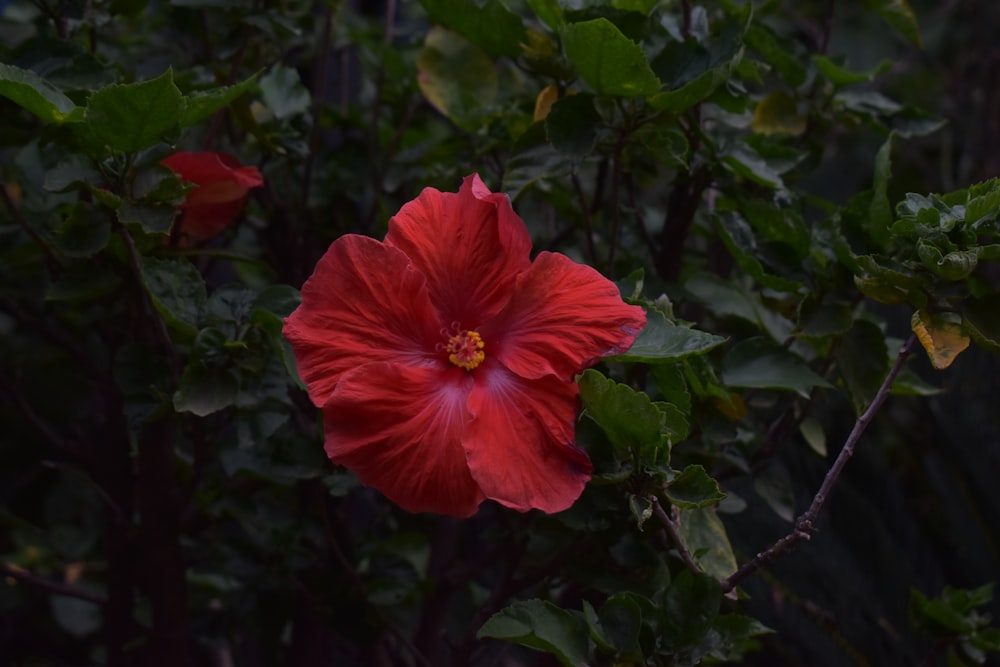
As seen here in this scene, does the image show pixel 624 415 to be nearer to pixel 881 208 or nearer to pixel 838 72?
pixel 881 208

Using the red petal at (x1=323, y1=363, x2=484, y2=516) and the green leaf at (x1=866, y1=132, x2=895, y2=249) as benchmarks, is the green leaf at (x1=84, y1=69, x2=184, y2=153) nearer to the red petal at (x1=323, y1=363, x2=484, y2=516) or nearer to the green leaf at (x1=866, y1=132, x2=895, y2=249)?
the red petal at (x1=323, y1=363, x2=484, y2=516)

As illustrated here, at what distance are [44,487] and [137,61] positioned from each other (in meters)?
0.75

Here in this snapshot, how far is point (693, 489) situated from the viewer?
653 millimetres

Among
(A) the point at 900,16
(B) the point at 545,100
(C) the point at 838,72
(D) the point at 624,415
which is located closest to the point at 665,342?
(D) the point at 624,415

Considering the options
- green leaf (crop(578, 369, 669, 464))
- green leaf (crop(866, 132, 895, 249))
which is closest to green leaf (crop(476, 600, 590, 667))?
green leaf (crop(578, 369, 669, 464))

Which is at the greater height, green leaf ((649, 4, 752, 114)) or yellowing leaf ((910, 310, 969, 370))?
green leaf ((649, 4, 752, 114))

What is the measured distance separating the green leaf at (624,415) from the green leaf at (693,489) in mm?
21

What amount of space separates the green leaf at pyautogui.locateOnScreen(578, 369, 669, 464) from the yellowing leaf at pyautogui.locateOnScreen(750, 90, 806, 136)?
444mm

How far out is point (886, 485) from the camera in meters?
1.43

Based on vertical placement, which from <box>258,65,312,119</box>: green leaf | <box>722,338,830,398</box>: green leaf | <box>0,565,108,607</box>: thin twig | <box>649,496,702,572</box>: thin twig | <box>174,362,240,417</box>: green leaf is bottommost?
<box>0,565,108,607</box>: thin twig

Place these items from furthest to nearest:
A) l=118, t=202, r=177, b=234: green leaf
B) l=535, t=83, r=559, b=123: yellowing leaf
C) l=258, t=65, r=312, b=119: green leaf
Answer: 1. l=258, t=65, r=312, b=119: green leaf
2. l=535, t=83, r=559, b=123: yellowing leaf
3. l=118, t=202, r=177, b=234: green leaf

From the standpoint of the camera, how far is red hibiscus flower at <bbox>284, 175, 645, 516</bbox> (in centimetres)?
63

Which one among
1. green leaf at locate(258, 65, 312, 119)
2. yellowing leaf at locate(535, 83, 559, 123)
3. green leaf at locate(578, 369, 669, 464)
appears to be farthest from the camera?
green leaf at locate(258, 65, 312, 119)

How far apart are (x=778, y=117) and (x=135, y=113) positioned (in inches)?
23.8
